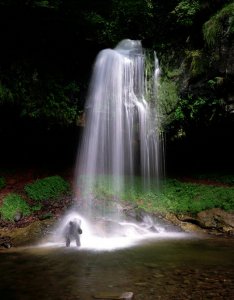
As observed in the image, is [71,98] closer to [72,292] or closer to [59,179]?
[59,179]

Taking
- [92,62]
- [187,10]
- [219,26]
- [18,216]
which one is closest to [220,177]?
[219,26]

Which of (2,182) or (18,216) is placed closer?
(18,216)

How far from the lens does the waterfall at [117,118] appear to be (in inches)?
628

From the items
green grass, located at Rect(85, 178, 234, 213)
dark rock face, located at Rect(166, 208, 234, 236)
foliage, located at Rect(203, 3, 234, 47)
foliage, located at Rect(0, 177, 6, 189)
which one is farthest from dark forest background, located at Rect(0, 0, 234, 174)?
dark rock face, located at Rect(166, 208, 234, 236)

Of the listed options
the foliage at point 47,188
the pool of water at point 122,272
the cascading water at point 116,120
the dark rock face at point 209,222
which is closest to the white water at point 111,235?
the pool of water at point 122,272

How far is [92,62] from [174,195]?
7170 millimetres

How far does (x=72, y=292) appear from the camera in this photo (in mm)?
6527

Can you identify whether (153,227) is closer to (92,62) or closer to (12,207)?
(12,207)

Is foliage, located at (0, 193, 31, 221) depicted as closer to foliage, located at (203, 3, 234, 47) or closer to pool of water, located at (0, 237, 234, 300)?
pool of water, located at (0, 237, 234, 300)

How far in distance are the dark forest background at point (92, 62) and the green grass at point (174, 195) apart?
7.40 ft

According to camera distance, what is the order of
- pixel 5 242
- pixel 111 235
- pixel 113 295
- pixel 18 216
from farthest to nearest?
pixel 18 216 < pixel 111 235 < pixel 5 242 < pixel 113 295

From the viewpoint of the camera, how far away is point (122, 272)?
25.3 ft

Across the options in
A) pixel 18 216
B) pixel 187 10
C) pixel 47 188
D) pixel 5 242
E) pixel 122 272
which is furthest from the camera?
pixel 187 10

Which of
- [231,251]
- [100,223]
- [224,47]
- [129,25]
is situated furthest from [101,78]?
[231,251]
